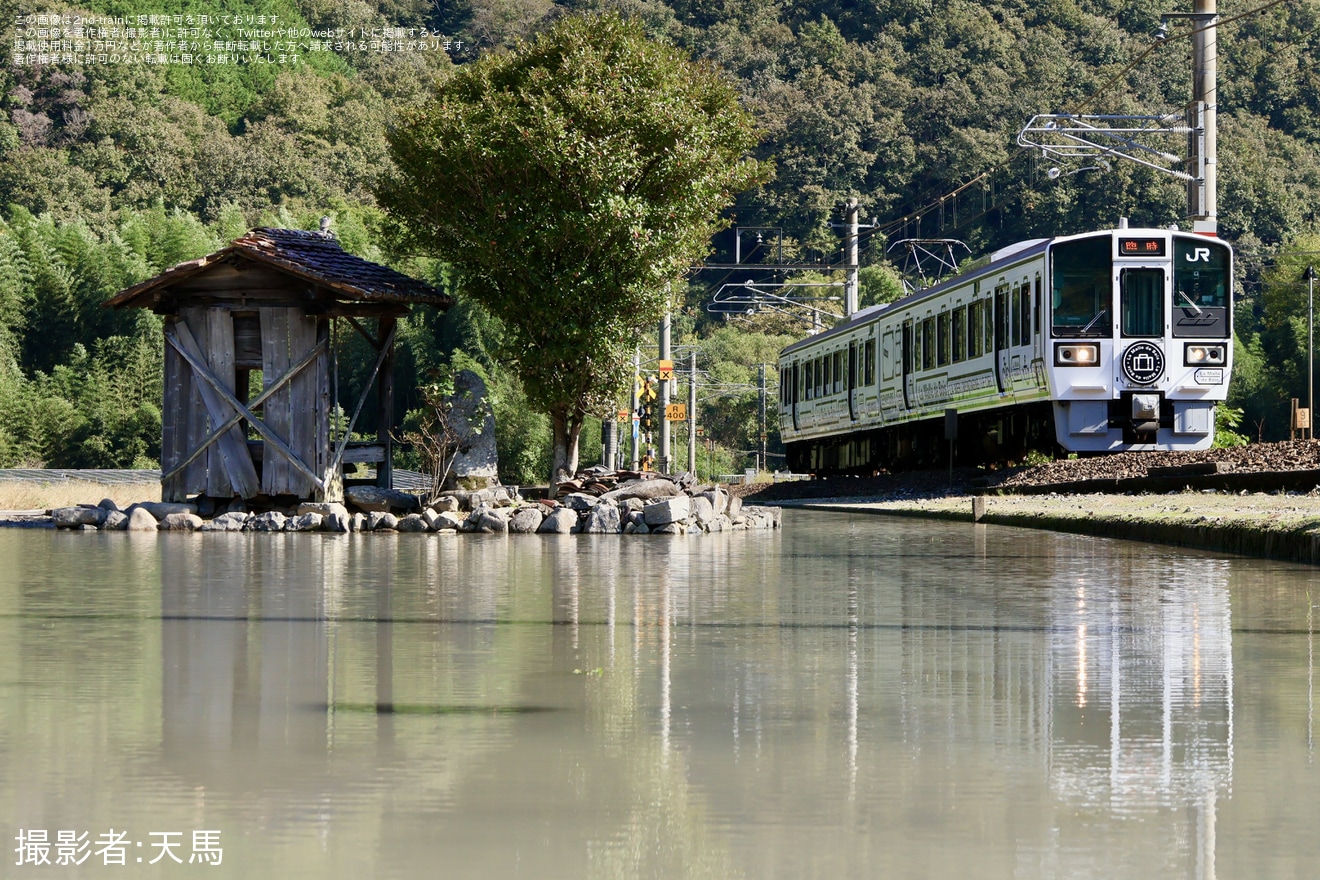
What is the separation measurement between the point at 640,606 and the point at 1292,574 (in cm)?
498

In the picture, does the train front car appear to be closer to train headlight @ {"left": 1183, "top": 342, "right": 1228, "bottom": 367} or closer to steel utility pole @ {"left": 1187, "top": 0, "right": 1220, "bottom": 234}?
train headlight @ {"left": 1183, "top": 342, "right": 1228, "bottom": 367}

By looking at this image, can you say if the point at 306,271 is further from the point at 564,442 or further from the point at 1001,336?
the point at 1001,336

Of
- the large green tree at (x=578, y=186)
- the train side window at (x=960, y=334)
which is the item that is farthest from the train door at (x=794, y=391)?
the large green tree at (x=578, y=186)

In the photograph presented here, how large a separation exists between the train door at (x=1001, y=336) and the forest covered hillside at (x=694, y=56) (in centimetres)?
3437

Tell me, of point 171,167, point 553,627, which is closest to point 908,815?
point 553,627

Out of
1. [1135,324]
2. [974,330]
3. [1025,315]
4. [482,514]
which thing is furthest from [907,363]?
[482,514]

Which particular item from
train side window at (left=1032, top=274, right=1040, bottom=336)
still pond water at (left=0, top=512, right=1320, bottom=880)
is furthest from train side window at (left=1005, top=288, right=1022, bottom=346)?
still pond water at (left=0, top=512, right=1320, bottom=880)

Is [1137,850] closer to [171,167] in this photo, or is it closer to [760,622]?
[760,622]

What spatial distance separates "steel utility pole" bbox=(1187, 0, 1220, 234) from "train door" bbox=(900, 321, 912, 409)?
21.8 feet

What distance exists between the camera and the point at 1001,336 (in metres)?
28.5

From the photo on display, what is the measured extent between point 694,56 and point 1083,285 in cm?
9943

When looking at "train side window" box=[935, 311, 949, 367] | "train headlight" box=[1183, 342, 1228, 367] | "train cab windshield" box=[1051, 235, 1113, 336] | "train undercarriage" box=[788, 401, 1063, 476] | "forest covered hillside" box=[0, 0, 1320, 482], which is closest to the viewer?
"train cab windshield" box=[1051, 235, 1113, 336]

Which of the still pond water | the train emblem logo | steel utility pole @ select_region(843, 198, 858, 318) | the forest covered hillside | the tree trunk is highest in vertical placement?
the forest covered hillside

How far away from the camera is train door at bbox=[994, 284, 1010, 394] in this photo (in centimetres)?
2833
